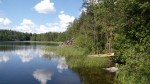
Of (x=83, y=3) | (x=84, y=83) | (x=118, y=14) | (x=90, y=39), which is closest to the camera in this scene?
(x=118, y=14)

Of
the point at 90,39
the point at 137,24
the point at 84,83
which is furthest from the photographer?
the point at 90,39

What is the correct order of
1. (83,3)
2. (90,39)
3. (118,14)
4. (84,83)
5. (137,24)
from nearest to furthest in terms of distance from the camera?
(137,24)
(118,14)
(84,83)
(83,3)
(90,39)

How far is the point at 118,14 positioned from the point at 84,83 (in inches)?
345

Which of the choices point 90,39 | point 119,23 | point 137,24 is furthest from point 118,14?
point 90,39

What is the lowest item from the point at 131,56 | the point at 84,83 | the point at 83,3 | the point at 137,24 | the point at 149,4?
the point at 84,83

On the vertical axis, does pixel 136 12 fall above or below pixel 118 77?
above

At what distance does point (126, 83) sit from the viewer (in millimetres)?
20250

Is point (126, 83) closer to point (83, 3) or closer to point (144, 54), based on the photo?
point (144, 54)

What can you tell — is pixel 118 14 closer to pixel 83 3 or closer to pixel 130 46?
pixel 130 46

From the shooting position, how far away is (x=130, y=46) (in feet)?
57.9

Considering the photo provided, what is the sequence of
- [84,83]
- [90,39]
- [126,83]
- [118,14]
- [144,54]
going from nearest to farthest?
[144,54], [118,14], [126,83], [84,83], [90,39]

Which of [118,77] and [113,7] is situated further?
[118,77]

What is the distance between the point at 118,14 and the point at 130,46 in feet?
8.66

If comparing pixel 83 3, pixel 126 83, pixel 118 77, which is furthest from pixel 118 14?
pixel 83 3
